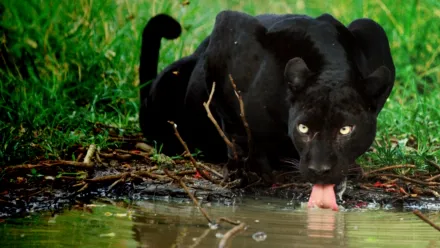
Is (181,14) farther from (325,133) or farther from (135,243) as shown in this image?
(135,243)

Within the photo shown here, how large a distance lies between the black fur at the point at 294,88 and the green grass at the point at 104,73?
698 millimetres

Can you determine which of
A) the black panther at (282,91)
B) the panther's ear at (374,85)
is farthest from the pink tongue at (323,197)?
the panther's ear at (374,85)

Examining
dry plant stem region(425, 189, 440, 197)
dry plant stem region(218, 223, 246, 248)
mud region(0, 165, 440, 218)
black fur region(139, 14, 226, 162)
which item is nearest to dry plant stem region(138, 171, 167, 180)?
mud region(0, 165, 440, 218)

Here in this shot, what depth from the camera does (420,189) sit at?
534cm

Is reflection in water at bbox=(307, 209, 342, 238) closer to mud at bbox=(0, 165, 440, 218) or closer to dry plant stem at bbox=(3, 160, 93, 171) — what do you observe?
mud at bbox=(0, 165, 440, 218)

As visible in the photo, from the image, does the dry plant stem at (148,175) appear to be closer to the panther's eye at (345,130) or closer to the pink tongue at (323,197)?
the pink tongue at (323,197)

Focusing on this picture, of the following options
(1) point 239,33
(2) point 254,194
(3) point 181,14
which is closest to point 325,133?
(2) point 254,194

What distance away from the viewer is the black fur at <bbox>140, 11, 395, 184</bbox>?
4.75 metres

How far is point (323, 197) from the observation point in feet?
15.6

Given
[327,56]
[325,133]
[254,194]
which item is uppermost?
[327,56]

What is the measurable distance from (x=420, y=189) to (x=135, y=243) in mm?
2171

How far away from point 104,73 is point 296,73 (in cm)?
274

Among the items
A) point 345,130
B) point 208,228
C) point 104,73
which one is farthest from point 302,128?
point 104,73

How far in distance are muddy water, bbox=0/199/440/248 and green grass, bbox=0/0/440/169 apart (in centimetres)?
115
